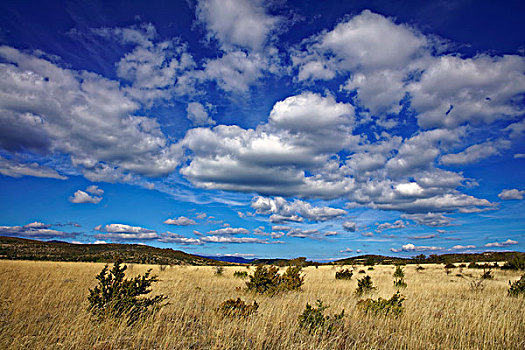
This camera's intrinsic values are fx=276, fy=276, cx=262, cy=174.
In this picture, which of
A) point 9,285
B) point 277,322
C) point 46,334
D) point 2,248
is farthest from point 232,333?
point 2,248

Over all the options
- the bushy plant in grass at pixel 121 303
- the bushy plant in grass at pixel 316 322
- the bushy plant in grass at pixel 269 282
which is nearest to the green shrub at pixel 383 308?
the bushy plant in grass at pixel 316 322

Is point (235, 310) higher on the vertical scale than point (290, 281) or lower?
higher

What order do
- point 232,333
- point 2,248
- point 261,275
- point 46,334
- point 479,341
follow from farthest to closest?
point 2,248
point 261,275
point 479,341
point 232,333
point 46,334

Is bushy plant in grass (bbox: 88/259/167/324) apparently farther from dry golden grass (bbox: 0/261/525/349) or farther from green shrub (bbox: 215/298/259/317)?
green shrub (bbox: 215/298/259/317)

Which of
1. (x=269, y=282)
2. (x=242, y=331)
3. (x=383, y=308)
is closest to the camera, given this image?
(x=242, y=331)

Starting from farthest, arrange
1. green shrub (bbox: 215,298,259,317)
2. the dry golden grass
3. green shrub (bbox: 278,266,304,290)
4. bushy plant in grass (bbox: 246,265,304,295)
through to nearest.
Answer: green shrub (bbox: 278,266,304,290)
bushy plant in grass (bbox: 246,265,304,295)
green shrub (bbox: 215,298,259,317)
the dry golden grass

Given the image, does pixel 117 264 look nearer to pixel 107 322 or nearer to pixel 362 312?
pixel 107 322

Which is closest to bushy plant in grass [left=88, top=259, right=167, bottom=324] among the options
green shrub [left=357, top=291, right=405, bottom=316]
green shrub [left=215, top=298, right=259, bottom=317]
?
green shrub [left=215, top=298, right=259, bottom=317]

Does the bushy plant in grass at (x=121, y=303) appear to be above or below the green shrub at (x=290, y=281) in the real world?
above

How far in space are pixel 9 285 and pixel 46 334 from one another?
7437mm

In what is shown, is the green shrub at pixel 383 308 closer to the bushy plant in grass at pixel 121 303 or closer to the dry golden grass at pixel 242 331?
the dry golden grass at pixel 242 331

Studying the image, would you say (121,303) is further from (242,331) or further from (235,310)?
(242,331)

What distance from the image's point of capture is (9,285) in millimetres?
9680

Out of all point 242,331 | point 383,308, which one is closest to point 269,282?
point 383,308
